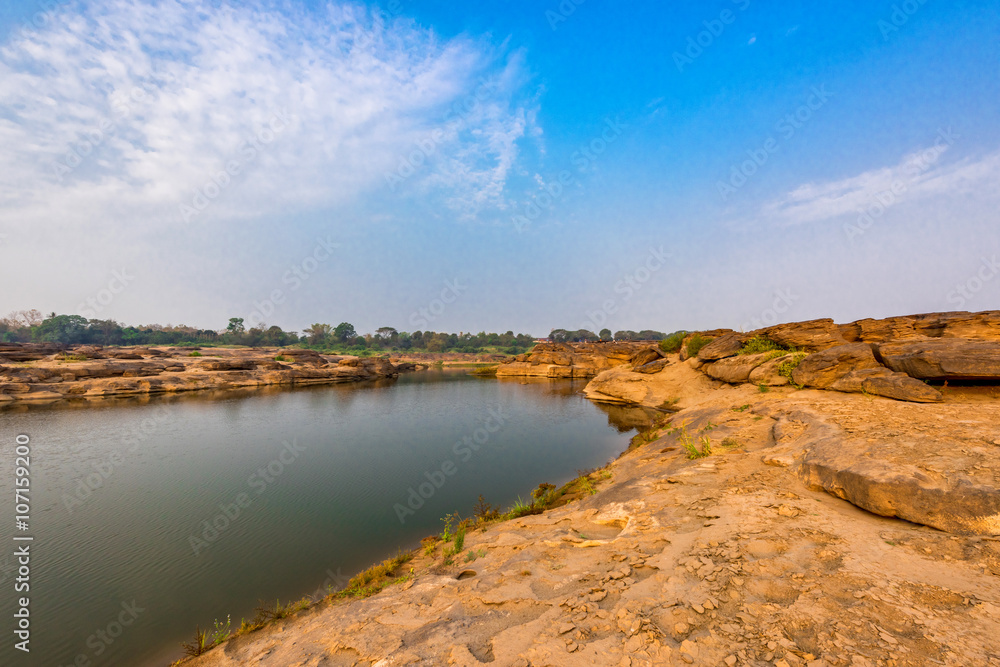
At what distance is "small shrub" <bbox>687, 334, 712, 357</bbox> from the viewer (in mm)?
32434

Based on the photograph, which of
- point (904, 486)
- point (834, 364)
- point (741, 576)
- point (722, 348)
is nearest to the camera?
point (741, 576)

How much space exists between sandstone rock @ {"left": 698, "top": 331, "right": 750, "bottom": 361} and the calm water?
808 centimetres

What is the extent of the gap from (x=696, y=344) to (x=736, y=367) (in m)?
9.00

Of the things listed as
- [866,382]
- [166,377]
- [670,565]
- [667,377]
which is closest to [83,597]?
[670,565]

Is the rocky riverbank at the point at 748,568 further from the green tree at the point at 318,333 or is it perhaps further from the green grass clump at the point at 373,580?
the green tree at the point at 318,333

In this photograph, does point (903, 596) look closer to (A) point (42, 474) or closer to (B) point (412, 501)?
(B) point (412, 501)

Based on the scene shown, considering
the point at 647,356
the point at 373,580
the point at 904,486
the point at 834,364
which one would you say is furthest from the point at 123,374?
the point at 834,364

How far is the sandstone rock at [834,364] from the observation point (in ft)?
47.2

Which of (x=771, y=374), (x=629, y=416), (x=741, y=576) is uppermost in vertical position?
(x=771, y=374)

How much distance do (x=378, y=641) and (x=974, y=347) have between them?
18864 millimetres

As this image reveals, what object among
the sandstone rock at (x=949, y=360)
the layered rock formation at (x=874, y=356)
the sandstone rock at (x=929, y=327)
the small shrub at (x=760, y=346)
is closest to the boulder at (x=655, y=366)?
the layered rock formation at (x=874, y=356)

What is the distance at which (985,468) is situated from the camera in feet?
19.6

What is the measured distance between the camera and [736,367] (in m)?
24.2

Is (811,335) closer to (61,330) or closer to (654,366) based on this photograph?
(654,366)
